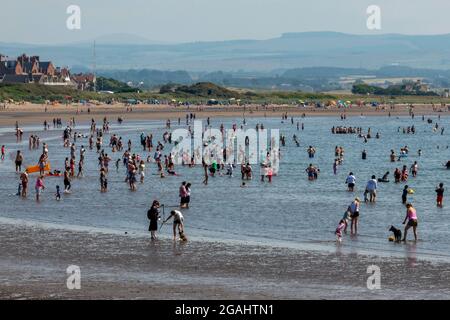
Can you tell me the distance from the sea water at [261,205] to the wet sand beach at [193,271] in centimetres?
197

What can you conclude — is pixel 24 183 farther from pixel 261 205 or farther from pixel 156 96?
pixel 156 96

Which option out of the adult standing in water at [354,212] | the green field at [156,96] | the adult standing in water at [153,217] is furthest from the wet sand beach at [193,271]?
the green field at [156,96]

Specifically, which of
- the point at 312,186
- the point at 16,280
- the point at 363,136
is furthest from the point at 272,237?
the point at 363,136

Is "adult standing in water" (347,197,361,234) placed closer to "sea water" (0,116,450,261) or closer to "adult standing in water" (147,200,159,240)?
"sea water" (0,116,450,261)

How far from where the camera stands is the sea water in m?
29.8

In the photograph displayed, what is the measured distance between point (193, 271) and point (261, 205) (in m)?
14.9

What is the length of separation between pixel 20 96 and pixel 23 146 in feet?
240

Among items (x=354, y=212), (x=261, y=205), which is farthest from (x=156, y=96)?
(x=354, y=212)

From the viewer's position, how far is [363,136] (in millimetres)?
87438

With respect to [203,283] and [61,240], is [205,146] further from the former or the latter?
[203,283]

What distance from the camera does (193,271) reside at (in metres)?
23.5

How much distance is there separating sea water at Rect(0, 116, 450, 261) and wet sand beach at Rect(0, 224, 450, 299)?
197 cm

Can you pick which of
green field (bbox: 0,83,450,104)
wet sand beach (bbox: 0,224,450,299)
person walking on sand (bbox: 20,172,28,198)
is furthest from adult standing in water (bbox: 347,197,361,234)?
green field (bbox: 0,83,450,104)

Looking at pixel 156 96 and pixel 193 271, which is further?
pixel 156 96
